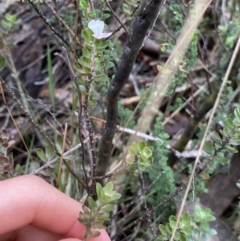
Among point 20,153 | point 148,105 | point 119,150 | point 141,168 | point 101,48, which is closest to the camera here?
point 101,48

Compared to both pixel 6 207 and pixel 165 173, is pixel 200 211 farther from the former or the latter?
pixel 6 207

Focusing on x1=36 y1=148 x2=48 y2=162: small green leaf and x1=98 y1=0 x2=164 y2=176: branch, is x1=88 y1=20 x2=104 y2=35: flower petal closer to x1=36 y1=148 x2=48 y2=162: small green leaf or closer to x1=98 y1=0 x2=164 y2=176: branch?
x1=98 y1=0 x2=164 y2=176: branch

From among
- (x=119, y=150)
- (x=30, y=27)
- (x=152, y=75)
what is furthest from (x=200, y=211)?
(x=30, y=27)

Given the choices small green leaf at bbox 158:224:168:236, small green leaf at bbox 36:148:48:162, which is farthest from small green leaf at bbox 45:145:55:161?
small green leaf at bbox 158:224:168:236

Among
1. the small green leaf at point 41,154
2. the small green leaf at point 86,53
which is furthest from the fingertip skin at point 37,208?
the small green leaf at point 86,53

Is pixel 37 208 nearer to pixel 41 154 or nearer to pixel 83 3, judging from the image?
pixel 41 154
